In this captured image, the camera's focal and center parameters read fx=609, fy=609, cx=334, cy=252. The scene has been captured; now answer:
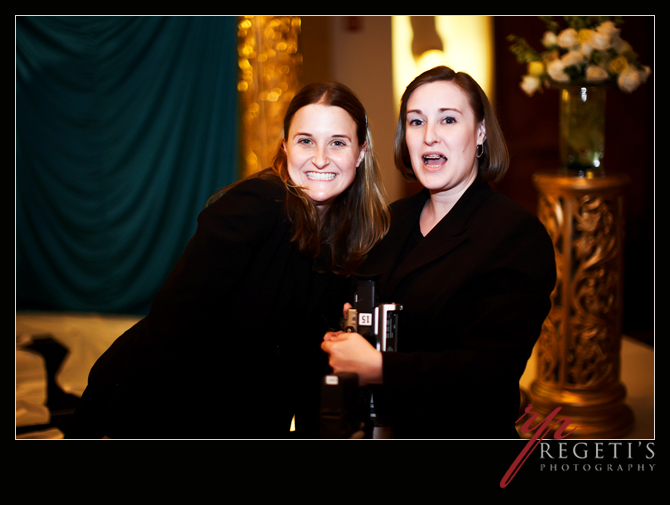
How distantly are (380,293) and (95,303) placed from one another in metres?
4.02

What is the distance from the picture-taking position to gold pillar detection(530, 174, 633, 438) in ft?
10.5

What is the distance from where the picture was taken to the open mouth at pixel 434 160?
176 centimetres

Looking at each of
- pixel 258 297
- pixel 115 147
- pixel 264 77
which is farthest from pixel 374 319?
pixel 115 147

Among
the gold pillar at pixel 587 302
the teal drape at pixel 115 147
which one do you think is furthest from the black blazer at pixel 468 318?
the teal drape at pixel 115 147

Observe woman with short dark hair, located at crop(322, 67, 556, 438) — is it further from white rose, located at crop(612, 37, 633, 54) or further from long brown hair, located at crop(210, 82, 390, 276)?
white rose, located at crop(612, 37, 633, 54)

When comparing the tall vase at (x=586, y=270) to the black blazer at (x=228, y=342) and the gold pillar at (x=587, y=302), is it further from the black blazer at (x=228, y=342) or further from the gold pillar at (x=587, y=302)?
the black blazer at (x=228, y=342)

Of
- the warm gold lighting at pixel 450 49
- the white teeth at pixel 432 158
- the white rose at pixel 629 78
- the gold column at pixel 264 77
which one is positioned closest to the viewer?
the white teeth at pixel 432 158

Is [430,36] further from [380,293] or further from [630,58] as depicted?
[380,293]

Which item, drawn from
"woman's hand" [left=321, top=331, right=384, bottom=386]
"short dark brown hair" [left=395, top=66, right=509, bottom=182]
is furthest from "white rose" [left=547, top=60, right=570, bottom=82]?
"woman's hand" [left=321, top=331, right=384, bottom=386]

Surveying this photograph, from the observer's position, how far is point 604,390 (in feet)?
10.8

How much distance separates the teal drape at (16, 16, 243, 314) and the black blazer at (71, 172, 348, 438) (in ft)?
10.2

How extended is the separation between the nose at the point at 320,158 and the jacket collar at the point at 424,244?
34cm

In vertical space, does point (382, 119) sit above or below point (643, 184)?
above

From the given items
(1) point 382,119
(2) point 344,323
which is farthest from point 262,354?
(1) point 382,119
